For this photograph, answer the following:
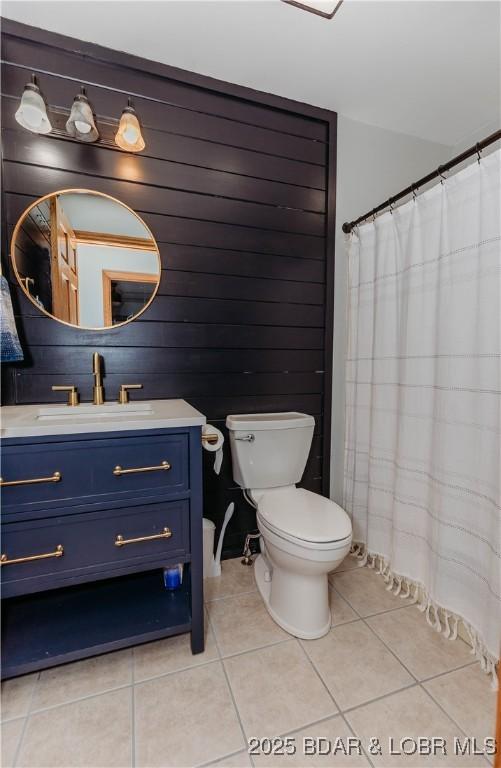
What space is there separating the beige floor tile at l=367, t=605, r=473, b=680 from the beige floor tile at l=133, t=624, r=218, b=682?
0.67m

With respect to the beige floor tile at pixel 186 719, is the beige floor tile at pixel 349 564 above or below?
above

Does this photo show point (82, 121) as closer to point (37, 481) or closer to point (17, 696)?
point (37, 481)

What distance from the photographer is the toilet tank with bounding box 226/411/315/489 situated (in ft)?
5.24

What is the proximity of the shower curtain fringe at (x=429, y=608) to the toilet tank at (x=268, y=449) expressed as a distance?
619 millimetres

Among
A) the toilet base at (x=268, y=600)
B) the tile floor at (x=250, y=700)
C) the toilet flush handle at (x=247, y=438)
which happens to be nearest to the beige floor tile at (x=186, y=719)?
the tile floor at (x=250, y=700)

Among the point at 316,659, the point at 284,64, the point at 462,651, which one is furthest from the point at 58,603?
the point at 284,64

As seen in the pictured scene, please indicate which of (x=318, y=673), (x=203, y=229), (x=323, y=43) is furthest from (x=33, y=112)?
(x=318, y=673)

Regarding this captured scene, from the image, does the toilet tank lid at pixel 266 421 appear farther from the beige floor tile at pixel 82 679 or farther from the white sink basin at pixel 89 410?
the beige floor tile at pixel 82 679

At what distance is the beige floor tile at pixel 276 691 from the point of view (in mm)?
1038

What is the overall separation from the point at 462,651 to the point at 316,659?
0.56 metres

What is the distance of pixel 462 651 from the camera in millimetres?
1288

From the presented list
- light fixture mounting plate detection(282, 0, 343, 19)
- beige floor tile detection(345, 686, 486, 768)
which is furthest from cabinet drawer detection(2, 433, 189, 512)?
light fixture mounting plate detection(282, 0, 343, 19)

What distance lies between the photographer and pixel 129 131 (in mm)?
1376

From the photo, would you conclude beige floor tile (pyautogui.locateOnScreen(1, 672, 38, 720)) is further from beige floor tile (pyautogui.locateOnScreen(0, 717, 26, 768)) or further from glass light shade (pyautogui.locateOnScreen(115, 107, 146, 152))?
glass light shade (pyautogui.locateOnScreen(115, 107, 146, 152))
